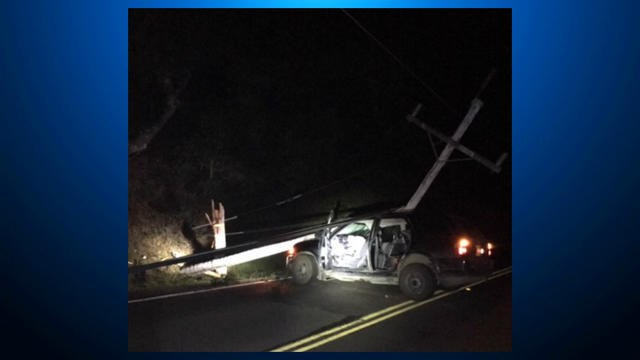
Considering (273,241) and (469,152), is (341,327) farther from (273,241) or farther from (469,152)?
(469,152)

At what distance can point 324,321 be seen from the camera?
795 centimetres

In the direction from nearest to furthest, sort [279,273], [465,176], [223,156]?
[279,273]
[223,156]
[465,176]

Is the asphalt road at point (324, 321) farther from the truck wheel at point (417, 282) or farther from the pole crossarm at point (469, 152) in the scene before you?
the pole crossarm at point (469, 152)

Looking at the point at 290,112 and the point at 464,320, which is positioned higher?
the point at 290,112

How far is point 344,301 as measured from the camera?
9336 millimetres

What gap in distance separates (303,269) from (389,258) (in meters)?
2.09

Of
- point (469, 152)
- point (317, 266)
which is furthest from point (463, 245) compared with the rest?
point (469, 152)

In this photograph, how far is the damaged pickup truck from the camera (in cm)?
955

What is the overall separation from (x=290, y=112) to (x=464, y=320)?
1318 centimetres

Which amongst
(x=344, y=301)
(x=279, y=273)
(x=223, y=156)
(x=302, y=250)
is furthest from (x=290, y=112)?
(x=344, y=301)

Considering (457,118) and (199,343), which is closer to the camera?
(199,343)

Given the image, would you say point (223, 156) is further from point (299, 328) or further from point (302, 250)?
point (299, 328)

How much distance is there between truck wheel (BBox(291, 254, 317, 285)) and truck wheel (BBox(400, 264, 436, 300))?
2152 mm

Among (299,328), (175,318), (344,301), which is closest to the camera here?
(299,328)
